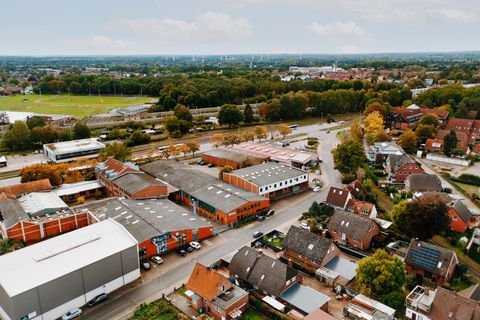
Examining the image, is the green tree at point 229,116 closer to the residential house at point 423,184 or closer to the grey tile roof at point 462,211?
the residential house at point 423,184

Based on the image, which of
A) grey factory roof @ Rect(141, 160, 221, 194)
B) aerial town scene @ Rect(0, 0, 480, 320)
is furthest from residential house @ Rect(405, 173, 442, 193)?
grey factory roof @ Rect(141, 160, 221, 194)

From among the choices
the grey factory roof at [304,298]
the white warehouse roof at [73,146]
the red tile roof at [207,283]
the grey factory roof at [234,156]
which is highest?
the grey factory roof at [234,156]

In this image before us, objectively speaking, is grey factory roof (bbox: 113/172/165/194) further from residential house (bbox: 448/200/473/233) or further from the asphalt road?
residential house (bbox: 448/200/473/233)

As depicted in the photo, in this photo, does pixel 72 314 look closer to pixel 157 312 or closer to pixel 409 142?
pixel 157 312

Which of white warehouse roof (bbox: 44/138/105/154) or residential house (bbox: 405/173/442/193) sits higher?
residential house (bbox: 405/173/442/193)

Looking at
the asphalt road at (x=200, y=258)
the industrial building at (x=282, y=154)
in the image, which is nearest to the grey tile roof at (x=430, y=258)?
the asphalt road at (x=200, y=258)

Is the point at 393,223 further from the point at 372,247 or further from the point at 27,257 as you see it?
the point at 27,257
